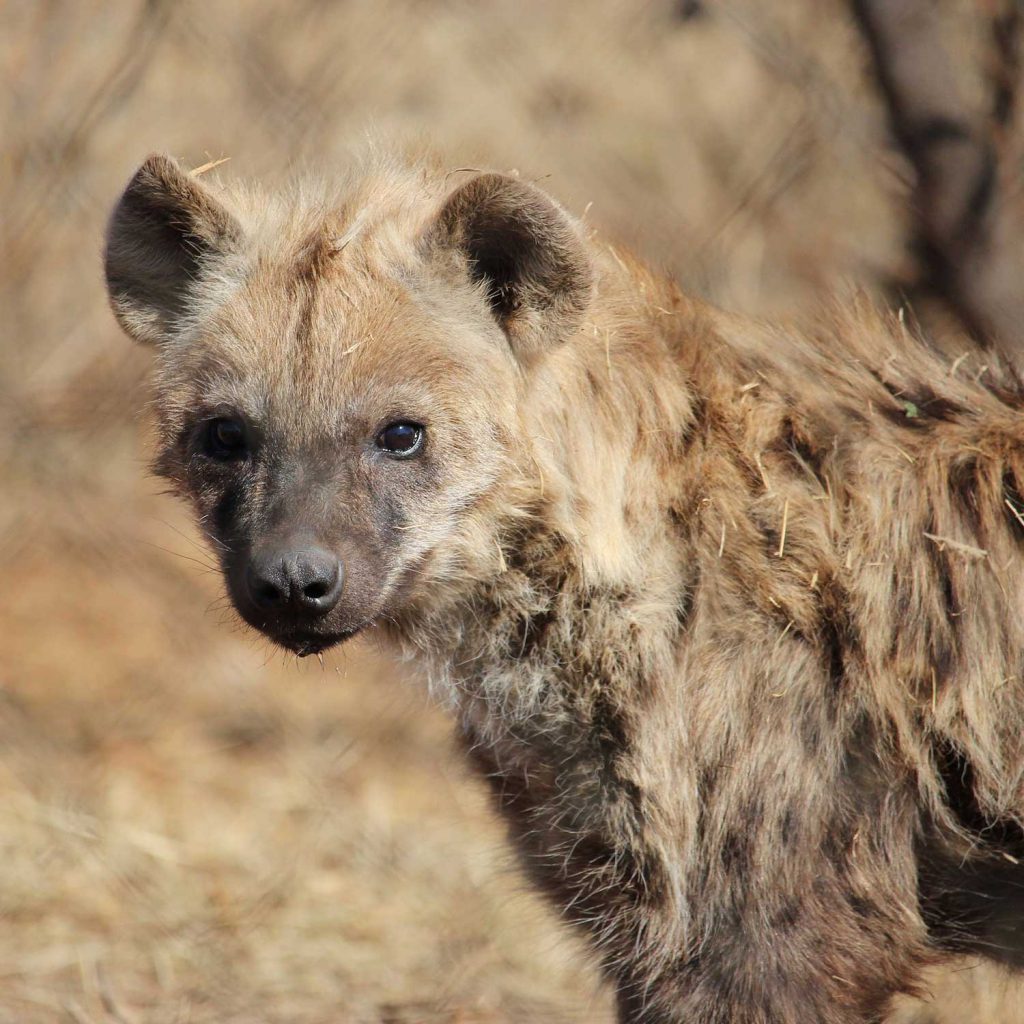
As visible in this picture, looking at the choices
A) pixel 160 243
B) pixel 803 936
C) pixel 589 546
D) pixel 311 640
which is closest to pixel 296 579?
pixel 311 640

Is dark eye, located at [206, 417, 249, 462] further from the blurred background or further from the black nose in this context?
the blurred background

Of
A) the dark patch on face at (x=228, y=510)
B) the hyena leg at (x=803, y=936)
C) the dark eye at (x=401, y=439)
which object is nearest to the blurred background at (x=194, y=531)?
the hyena leg at (x=803, y=936)

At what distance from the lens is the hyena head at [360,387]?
214 cm

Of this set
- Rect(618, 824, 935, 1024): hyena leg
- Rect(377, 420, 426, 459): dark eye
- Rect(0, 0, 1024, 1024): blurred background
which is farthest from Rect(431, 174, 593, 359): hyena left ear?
Rect(0, 0, 1024, 1024): blurred background

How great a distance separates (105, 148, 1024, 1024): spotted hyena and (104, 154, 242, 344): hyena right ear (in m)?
0.02

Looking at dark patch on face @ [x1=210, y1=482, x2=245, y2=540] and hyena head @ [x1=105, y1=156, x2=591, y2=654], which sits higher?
hyena head @ [x1=105, y1=156, x2=591, y2=654]

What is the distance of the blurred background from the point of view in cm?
349

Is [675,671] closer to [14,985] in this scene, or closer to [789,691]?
[789,691]

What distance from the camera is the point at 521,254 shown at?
2234 mm

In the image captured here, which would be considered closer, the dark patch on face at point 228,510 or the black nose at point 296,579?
the black nose at point 296,579

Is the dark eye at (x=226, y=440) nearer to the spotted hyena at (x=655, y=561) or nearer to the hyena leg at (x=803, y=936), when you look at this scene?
the spotted hyena at (x=655, y=561)

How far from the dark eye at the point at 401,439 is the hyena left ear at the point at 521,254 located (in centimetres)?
22

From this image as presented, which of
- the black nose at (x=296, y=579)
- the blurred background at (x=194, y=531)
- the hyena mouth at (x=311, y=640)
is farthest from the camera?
the blurred background at (x=194, y=531)

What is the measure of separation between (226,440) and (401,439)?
0.98 feet
